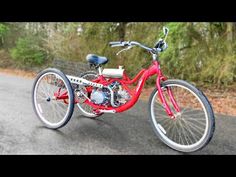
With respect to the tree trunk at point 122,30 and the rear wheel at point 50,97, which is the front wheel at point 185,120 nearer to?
Result: the rear wheel at point 50,97

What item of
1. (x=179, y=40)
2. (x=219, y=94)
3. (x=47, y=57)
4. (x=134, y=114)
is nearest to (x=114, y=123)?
(x=134, y=114)

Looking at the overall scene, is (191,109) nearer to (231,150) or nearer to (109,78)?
(231,150)

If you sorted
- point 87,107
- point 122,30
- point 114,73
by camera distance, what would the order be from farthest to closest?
point 122,30, point 87,107, point 114,73

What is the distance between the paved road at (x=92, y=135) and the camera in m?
3.02

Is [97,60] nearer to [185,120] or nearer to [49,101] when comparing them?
[49,101]

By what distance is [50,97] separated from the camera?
385 centimetres

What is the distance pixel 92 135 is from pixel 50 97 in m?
0.84

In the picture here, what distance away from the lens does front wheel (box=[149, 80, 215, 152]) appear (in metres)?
2.78

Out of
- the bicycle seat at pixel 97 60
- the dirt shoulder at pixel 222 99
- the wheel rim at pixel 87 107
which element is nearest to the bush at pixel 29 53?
the dirt shoulder at pixel 222 99

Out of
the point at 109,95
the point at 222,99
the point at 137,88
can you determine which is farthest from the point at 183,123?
the point at 222,99

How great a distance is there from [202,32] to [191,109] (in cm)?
366

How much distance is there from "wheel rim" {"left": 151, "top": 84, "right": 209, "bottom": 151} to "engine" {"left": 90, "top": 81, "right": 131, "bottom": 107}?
375 millimetres

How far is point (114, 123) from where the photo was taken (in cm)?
391

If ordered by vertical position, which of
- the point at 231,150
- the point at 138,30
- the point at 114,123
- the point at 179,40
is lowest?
the point at 231,150
